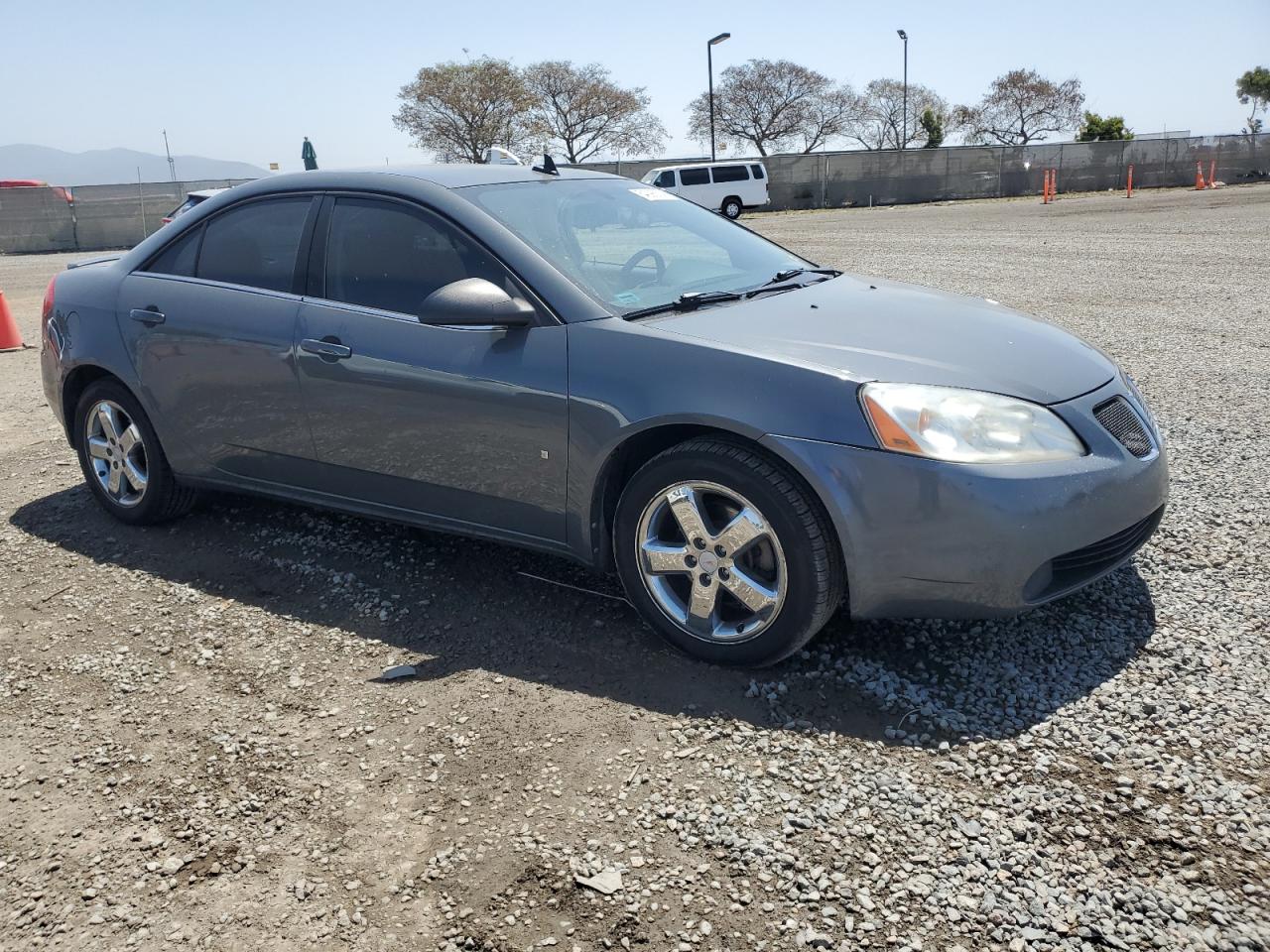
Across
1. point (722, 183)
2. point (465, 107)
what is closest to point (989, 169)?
point (722, 183)

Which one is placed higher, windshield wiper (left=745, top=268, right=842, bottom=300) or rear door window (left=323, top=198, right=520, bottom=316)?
rear door window (left=323, top=198, right=520, bottom=316)

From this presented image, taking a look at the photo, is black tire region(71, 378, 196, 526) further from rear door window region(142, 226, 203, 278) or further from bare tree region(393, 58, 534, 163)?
bare tree region(393, 58, 534, 163)

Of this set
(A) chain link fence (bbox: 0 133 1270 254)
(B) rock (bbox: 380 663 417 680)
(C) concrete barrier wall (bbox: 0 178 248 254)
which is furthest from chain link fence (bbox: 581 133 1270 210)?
(B) rock (bbox: 380 663 417 680)

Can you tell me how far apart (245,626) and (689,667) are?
177cm

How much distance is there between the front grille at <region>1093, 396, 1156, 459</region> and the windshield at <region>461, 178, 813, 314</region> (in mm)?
1404

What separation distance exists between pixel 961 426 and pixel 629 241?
1722 mm

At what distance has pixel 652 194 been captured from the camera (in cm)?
475

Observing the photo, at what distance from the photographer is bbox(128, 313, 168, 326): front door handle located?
15.5ft

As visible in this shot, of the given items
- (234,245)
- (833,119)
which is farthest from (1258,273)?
(833,119)

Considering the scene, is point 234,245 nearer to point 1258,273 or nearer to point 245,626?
point 245,626

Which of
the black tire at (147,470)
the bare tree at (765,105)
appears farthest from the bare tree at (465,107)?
the black tire at (147,470)

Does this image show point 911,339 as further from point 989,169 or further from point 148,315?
point 989,169

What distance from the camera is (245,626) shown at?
13.2 feet

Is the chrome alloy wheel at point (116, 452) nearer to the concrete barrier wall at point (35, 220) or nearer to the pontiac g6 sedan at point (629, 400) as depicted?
the pontiac g6 sedan at point (629, 400)
